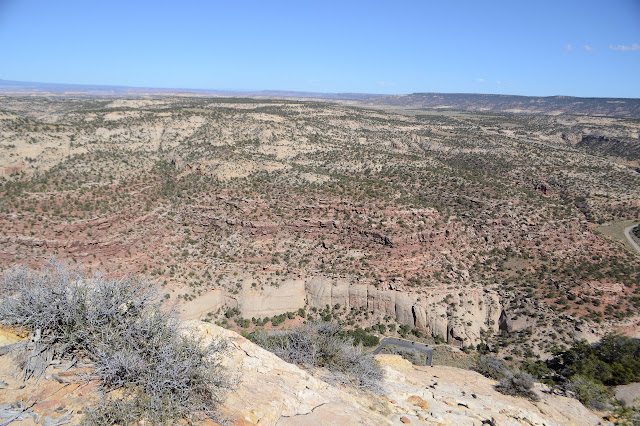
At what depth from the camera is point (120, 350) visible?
Result: 7.47 metres

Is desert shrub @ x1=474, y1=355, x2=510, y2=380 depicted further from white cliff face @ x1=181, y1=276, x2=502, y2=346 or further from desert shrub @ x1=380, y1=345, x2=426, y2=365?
white cliff face @ x1=181, y1=276, x2=502, y2=346

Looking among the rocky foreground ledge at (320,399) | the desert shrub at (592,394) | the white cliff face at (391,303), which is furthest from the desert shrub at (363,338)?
the desert shrub at (592,394)

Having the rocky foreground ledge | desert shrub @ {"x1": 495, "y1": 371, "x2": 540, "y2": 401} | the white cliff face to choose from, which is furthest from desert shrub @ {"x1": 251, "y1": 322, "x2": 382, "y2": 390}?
the white cliff face

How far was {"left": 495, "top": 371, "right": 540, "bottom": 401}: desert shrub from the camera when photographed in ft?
47.6

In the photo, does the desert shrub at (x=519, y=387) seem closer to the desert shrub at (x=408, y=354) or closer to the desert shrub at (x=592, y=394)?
the desert shrub at (x=592, y=394)

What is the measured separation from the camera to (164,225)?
28219mm

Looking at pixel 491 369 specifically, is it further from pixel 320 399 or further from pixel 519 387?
pixel 320 399

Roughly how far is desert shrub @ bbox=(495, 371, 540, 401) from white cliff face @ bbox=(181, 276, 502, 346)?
9.72 m

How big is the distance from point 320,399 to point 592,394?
1311cm

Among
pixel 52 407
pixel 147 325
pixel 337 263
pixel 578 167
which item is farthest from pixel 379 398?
pixel 578 167

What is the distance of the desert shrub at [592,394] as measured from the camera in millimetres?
14188

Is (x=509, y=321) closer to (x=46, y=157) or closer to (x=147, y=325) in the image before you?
(x=147, y=325)

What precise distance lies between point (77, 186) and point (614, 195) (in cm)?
6540

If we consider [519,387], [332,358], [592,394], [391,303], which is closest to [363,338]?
[391,303]
